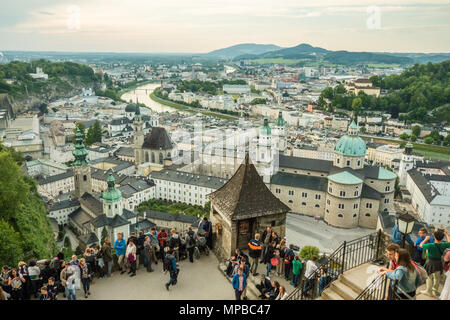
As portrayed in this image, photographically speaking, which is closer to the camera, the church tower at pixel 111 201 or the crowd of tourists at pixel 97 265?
the crowd of tourists at pixel 97 265

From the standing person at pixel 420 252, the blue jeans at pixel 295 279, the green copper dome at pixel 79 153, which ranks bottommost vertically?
the green copper dome at pixel 79 153

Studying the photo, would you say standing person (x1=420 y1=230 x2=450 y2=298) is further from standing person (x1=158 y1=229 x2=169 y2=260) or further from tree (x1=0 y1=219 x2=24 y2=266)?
tree (x1=0 y1=219 x2=24 y2=266)

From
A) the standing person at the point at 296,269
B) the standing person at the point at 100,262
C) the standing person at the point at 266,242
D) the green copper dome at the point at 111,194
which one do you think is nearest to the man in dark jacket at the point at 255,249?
the standing person at the point at 266,242

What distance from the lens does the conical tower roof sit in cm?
933

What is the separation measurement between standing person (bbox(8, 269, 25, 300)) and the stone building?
177 inches

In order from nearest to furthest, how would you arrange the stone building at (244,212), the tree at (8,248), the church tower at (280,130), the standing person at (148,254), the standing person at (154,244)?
the standing person at (148,254) → the standing person at (154,244) → the stone building at (244,212) → the tree at (8,248) → the church tower at (280,130)

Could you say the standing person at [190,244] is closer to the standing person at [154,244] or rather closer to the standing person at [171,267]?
the standing person at [154,244]

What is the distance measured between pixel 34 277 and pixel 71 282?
939mm

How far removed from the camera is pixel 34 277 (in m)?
7.77

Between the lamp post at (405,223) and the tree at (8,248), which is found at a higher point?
the lamp post at (405,223)

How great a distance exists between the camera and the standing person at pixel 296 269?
26.6ft

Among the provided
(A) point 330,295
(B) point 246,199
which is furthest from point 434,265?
(B) point 246,199

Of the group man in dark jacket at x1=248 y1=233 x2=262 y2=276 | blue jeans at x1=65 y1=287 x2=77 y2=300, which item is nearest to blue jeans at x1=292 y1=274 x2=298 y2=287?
man in dark jacket at x1=248 y1=233 x2=262 y2=276
